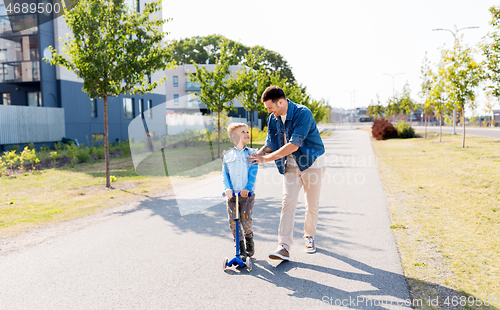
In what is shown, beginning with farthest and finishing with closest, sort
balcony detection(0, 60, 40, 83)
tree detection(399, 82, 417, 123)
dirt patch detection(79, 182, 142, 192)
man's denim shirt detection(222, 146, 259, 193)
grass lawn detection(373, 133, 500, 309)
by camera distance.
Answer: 1. tree detection(399, 82, 417, 123)
2. balcony detection(0, 60, 40, 83)
3. dirt patch detection(79, 182, 142, 192)
4. man's denim shirt detection(222, 146, 259, 193)
5. grass lawn detection(373, 133, 500, 309)

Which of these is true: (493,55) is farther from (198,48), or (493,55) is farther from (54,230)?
(198,48)

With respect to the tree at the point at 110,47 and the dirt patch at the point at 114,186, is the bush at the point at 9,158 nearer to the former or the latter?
the dirt patch at the point at 114,186

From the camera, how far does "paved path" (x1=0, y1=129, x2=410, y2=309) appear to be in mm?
3176

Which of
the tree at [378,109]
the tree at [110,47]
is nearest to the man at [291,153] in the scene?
the tree at [110,47]

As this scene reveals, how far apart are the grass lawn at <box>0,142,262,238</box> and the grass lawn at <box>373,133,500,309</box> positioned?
213 inches

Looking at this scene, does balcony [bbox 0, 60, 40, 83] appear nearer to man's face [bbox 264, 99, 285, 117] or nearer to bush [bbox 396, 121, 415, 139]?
man's face [bbox 264, 99, 285, 117]

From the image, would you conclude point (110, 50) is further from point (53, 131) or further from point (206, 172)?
point (53, 131)

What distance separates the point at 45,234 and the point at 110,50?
5106 millimetres

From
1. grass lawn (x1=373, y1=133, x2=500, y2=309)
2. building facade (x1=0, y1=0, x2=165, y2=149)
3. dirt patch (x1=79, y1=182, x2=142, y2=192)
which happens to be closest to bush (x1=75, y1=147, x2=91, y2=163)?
building facade (x1=0, y1=0, x2=165, y2=149)

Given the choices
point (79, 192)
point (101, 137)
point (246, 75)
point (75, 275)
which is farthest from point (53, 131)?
point (75, 275)

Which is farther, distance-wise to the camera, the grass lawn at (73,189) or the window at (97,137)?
the window at (97,137)

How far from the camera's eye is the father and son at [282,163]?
3.89 meters

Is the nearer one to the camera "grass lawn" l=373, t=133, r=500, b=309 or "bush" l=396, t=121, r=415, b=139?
"grass lawn" l=373, t=133, r=500, b=309

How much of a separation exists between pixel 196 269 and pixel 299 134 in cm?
179
